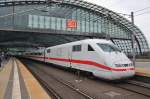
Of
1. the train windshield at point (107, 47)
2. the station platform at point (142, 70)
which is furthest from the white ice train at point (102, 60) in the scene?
the station platform at point (142, 70)

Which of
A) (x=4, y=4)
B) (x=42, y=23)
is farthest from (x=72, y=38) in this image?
(x=4, y=4)

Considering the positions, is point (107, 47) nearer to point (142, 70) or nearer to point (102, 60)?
point (102, 60)

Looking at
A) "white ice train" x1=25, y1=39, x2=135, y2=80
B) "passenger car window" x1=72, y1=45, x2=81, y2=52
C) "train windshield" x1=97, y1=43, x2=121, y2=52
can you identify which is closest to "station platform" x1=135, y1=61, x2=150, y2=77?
"white ice train" x1=25, y1=39, x2=135, y2=80

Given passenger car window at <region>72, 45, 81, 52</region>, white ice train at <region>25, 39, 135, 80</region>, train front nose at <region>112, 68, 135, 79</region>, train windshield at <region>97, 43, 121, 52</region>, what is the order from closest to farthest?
train front nose at <region>112, 68, 135, 79</region> < white ice train at <region>25, 39, 135, 80</region> < train windshield at <region>97, 43, 121, 52</region> < passenger car window at <region>72, 45, 81, 52</region>

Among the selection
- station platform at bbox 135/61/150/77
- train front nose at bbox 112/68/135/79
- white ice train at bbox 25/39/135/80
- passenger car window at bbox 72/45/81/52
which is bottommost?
station platform at bbox 135/61/150/77

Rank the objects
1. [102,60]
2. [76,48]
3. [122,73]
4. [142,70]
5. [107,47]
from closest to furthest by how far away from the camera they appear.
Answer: [122,73]
[102,60]
[107,47]
[142,70]
[76,48]

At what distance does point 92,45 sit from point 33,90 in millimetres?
5910

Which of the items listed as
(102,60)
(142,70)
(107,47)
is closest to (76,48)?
(107,47)

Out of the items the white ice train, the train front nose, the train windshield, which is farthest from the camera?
the train windshield

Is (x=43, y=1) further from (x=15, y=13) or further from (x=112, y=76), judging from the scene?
(x=112, y=76)

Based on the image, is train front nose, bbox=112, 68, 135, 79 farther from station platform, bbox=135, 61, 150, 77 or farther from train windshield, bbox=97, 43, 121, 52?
train windshield, bbox=97, 43, 121, 52

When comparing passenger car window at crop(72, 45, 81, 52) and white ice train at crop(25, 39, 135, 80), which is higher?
passenger car window at crop(72, 45, 81, 52)

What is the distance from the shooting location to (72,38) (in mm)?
63281

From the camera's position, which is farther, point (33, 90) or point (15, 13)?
point (15, 13)
